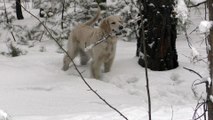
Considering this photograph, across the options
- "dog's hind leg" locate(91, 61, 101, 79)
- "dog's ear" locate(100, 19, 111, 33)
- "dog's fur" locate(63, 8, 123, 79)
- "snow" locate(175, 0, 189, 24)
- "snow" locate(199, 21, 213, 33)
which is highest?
"snow" locate(175, 0, 189, 24)

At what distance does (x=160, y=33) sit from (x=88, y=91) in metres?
1.36

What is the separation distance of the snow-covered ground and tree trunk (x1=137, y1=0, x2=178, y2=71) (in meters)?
0.16

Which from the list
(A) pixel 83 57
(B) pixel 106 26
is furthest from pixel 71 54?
(B) pixel 106 26

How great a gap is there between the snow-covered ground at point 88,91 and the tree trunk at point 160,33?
155 mm

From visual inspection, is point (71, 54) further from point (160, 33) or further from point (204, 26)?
point (204, 26)

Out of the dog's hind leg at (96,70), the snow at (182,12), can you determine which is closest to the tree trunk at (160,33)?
the dog's hind leg at (96,70)

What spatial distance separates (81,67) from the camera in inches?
271

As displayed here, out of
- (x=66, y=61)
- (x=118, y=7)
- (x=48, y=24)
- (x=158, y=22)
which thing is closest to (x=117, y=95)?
(x=158, y=22)

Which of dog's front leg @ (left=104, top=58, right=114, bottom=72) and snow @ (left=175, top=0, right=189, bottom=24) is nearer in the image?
snow @ (left=175, top=0, right=189, bottom=24)

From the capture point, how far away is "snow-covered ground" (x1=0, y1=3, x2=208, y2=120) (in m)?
3.98

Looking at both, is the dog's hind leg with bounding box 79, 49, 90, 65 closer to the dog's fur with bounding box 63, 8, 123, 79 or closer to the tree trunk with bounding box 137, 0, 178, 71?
the dog's fur with bounding box 63, 8, 123, 79

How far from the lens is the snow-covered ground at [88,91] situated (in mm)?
3980

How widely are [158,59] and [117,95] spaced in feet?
3.63

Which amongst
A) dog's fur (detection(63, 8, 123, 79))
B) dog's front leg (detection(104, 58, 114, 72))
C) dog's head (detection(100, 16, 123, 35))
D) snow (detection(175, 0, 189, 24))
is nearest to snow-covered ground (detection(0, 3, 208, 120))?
dog's front leg (detection(104, 58, 114, 72))
